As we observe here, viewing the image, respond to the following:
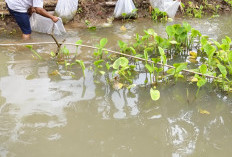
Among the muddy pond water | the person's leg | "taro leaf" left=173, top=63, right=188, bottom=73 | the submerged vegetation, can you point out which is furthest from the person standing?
"taro leaf" left=173, top=63, right=188, bottom=73

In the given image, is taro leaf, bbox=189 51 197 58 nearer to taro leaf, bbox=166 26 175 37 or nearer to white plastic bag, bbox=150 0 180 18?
taro leaf, bbox=166 26 175 37

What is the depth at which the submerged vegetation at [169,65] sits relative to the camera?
275 cm

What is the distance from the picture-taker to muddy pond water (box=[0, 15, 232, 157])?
78.3 inches

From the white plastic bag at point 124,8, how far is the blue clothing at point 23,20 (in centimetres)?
163

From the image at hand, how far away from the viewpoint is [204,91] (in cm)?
277

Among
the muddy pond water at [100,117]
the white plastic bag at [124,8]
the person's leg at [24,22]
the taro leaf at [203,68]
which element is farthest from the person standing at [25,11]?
the taro leaf at [203,68]

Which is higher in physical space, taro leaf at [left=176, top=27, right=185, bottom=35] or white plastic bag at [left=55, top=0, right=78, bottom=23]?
taro leaf at [left=176, top=27, right=185, bottom=35]

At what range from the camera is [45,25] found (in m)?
4.16

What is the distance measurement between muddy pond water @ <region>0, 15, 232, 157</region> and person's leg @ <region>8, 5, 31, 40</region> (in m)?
0.92

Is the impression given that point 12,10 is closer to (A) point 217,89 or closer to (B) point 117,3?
(B) point 117,3

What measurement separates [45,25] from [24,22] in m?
0.31

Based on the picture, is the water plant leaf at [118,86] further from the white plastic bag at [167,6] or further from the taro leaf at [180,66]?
the white plastic bag at [167,6]

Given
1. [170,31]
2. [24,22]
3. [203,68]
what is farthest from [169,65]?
[24,22]

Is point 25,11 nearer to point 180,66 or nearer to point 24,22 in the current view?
point 24,22
